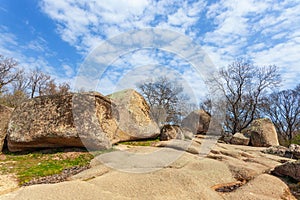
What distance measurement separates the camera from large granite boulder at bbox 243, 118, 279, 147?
2088 centimetres

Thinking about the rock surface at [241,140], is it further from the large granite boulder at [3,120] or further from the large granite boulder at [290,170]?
the large granite boulder at [3,120]

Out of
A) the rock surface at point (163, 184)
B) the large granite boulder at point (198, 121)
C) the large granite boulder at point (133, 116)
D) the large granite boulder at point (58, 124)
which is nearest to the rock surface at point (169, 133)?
the large granite boulder at point (133, 116)

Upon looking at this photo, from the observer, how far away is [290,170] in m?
8.02

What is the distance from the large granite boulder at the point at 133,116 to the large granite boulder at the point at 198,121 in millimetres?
10451

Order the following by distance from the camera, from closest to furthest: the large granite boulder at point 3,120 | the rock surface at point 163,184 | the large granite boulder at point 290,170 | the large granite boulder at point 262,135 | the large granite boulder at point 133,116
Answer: the rock surface at point 163,184 → the large granite boulder at point 290,170 → the large granite boulder at point 3,120 → the large granite boulder at point 133,116 → the large granite boulder at point 262,135

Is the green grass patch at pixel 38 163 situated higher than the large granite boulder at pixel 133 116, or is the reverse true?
the large granite boulder at pixel 133 116

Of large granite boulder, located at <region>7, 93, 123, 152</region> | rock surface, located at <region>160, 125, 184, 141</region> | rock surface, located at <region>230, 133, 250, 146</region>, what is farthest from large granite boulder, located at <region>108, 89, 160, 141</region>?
rock surface, located at <region>230, 133, 250, 146</region>

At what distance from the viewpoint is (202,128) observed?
26922mm

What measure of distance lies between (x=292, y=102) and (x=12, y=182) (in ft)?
127

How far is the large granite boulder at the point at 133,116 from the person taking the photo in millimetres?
14820

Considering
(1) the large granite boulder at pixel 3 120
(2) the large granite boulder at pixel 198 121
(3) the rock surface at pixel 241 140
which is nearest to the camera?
(1) the large granite boulder at pixel 3 120

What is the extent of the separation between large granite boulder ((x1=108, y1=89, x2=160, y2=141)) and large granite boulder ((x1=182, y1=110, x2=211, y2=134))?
34.3 ft

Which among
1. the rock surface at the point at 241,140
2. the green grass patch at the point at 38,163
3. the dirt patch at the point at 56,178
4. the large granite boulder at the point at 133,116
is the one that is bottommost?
the dirt patch at the point at 56,178

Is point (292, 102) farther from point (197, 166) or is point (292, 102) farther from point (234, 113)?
point (197, 166)
